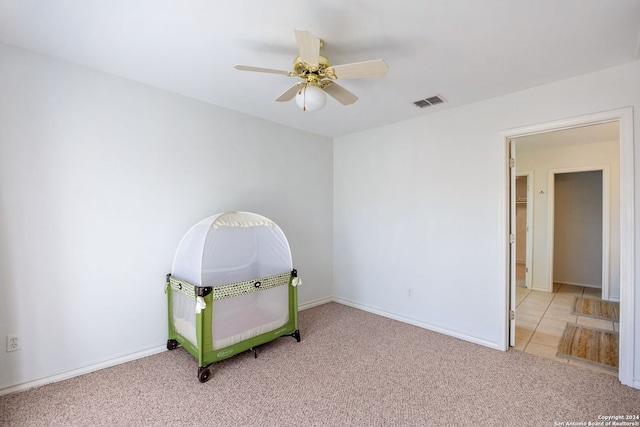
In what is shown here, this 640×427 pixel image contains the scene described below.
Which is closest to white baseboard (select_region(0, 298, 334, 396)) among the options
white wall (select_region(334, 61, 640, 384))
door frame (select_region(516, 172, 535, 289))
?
white wall (select_region(334, 61, 640, 384))

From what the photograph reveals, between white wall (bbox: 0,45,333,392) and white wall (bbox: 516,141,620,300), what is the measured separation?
5.18 meters

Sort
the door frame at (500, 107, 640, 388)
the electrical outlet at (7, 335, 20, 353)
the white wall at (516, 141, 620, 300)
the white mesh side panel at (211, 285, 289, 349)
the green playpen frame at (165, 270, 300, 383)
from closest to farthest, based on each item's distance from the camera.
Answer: the electrical outlet at (7, 335, 20, 353) → the door frame at (500, 107, 640, 388) → the green playpen frame at (165, 270, 300, 383) → the white mesh side panel at (211, 285, 289, 349) → the white wall at (516, 141, 620, 300)

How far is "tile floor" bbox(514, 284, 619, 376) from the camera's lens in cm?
298

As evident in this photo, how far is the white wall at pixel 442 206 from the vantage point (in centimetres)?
266

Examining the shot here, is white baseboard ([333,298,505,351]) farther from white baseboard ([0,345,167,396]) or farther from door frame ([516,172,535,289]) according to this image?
door frame ([516,172,535,289])

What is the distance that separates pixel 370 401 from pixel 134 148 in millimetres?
2923

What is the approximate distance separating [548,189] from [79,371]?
6.83 meters

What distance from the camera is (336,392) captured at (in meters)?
2.21

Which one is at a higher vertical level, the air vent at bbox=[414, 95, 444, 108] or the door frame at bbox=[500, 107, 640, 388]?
the air vent at bbox=[414, 95, 444, 108]

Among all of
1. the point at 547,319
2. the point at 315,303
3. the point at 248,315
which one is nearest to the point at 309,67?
the point at 248,315

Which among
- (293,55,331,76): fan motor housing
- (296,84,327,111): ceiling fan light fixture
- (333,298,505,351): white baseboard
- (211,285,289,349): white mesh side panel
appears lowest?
(333,298,505,351): white baseboard

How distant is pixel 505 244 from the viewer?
2.89 meters

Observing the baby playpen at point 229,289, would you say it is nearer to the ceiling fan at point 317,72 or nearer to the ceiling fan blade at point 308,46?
the ceiling fan at point 317,72

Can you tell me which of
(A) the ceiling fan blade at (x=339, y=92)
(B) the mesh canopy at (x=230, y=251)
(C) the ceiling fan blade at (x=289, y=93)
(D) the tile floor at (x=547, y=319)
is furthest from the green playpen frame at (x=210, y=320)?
(D) the tile floor at (x=547, y=319)
